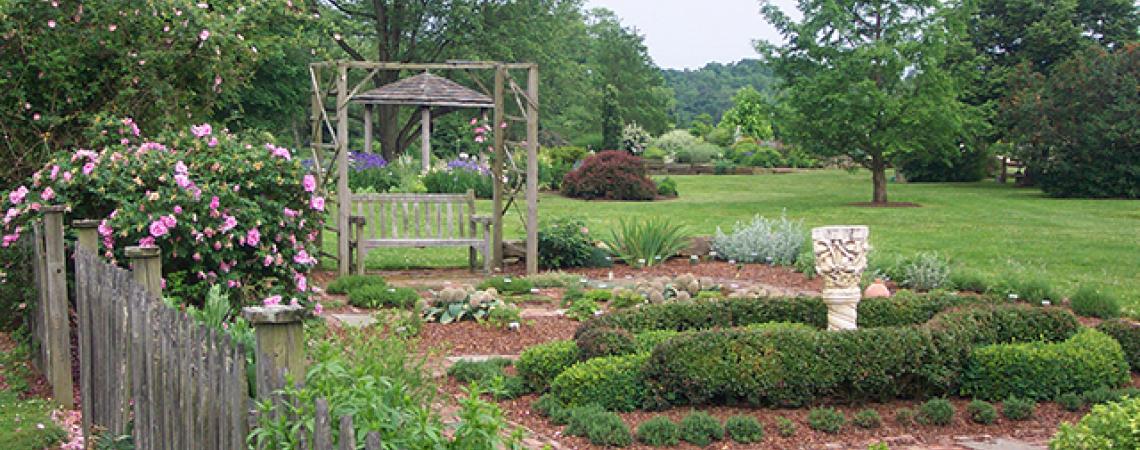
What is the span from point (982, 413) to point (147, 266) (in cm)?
410

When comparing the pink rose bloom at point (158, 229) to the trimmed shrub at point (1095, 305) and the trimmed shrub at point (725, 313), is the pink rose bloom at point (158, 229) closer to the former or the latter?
the trimmed shrub at point (725, 313)

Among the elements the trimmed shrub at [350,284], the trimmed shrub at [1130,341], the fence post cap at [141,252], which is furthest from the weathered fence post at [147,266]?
the trimmed shrub at [1130,341]

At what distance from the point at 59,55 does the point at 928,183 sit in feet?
88.6

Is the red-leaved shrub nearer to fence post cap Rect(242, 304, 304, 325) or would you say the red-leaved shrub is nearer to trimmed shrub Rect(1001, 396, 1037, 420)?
trimmed shrub Rect(1001, 396, 1037, 420)

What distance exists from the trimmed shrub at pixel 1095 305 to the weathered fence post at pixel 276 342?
7.50 m

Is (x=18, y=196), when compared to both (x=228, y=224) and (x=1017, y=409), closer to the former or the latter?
(x=228, y=224)

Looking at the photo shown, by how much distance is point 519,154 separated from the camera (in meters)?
25.0

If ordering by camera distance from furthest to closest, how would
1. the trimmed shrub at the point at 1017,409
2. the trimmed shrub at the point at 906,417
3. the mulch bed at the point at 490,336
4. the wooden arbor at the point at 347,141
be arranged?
the wooden arbor at the point at 347,141
the mulch bed at the point at 490,336
the trimmed shrub at the point at 1017,409
the trimmed shrub at the point at 906,417

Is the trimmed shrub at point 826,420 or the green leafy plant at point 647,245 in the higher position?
the green leafy plant at point 647,245

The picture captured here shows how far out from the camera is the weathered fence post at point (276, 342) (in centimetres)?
262

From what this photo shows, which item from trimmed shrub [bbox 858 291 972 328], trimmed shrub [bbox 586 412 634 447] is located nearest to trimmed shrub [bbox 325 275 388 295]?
trimmed shrub [bbox 858 291 972 328]

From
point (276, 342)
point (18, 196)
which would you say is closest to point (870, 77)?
point (18, 196)

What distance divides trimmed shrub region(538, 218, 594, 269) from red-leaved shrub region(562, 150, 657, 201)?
10346 millimetres

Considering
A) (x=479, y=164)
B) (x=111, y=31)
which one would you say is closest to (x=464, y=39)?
(x=479, y=164)
